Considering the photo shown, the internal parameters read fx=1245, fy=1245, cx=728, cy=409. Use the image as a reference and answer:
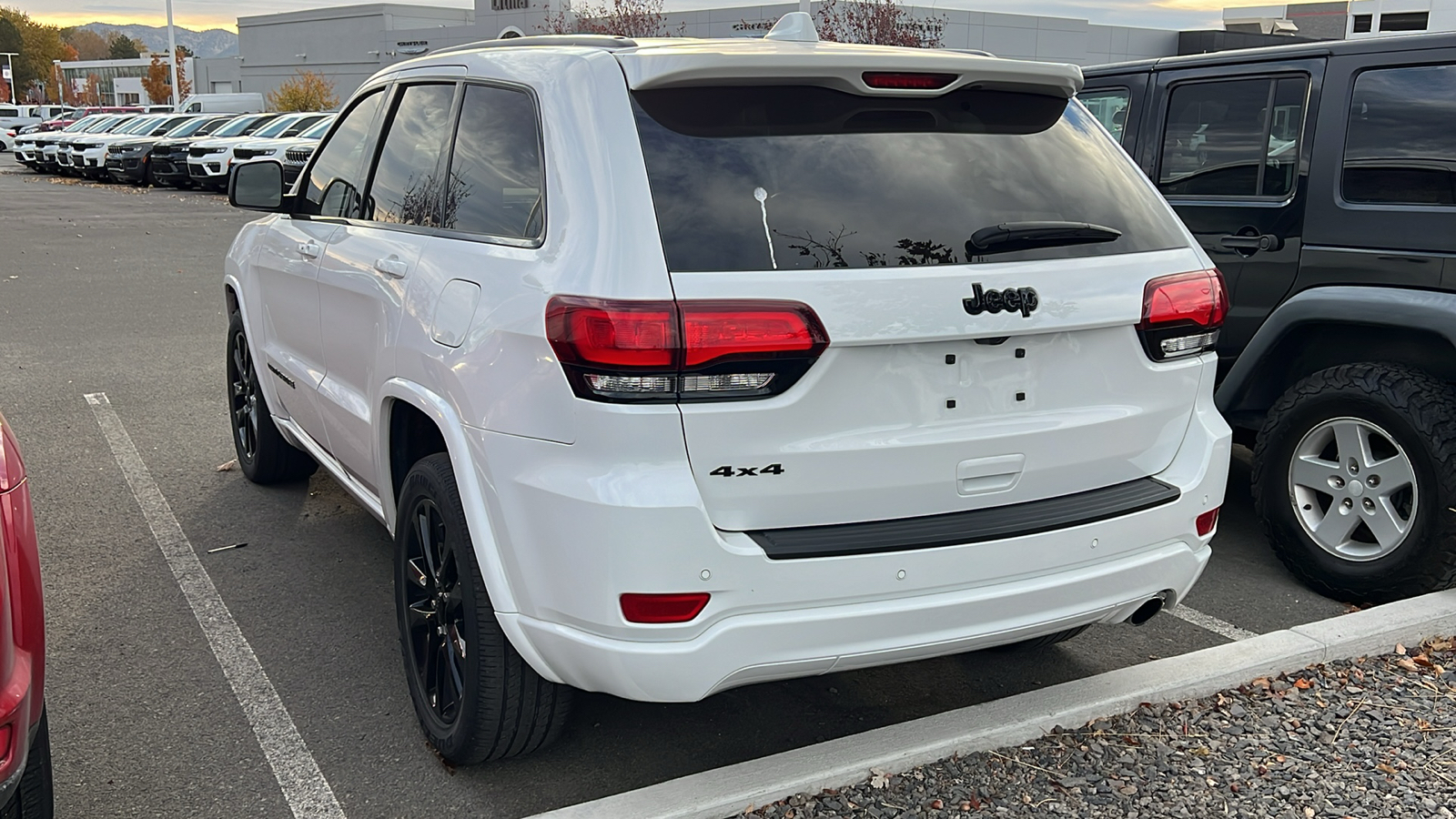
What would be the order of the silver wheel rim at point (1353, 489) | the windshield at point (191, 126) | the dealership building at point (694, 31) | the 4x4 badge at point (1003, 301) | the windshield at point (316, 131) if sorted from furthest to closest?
the dealership building at point (694, 31), the windshield at point (191, 126), the windshield at point (316, 131), the silver wheel rim at point (1353, 489), the 4x4 badge at point (1003, 301)

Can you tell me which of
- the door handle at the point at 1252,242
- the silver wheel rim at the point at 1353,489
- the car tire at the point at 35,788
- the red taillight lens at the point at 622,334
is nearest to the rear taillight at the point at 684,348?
the red taillight lens at the point at 622,334

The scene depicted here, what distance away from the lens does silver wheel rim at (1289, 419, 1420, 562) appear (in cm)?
445

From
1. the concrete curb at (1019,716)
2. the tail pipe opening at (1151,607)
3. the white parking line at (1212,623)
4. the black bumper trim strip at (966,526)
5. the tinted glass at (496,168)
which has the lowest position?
the white parking line at (1212,623)

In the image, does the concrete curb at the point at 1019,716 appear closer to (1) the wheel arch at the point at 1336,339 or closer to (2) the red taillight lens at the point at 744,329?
(1) the wheel arch at the point at 1336,339

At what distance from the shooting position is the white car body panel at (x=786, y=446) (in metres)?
2.63

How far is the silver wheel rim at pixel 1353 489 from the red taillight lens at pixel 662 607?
298cm

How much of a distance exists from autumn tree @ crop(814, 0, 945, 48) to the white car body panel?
35.6 metres

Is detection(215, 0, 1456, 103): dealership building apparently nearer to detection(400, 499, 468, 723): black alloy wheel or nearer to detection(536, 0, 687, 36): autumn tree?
detection(536, 0, 687, 36): autumn tree

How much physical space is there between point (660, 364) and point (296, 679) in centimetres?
195

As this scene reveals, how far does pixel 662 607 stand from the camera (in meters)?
A: 2.64

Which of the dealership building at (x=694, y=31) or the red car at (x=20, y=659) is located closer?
the red car at (x=20, y=659)

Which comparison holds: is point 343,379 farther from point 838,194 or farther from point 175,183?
point 175,183

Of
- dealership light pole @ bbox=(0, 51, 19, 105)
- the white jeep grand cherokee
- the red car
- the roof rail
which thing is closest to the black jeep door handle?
the white jeep grand cherokee

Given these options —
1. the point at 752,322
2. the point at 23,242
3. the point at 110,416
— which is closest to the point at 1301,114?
the point at 752,322
